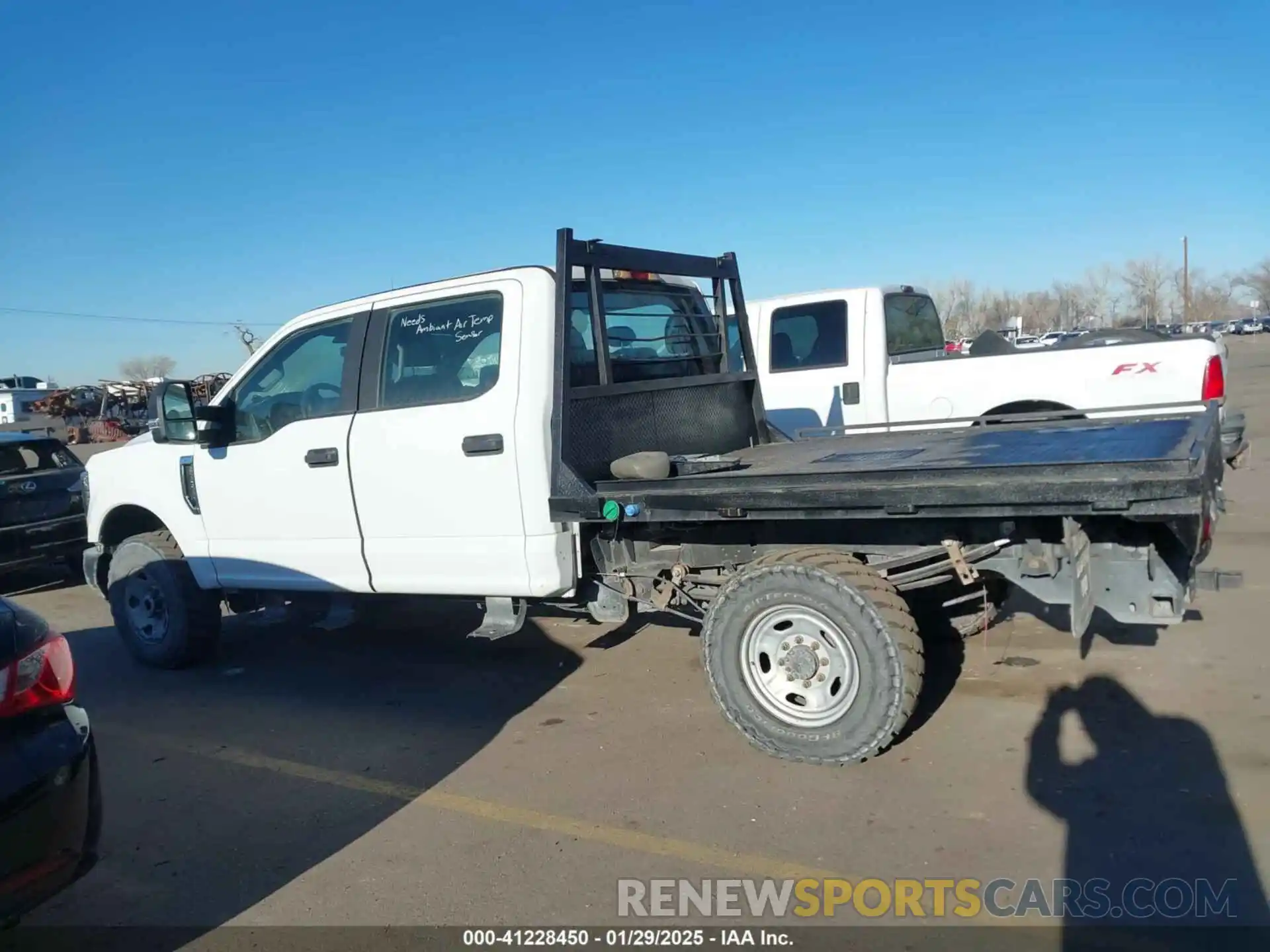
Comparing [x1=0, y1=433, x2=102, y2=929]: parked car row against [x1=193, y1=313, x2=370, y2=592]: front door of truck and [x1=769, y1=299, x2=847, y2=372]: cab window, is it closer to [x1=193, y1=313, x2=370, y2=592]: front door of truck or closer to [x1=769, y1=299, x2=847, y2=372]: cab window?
[x1=193, y1=313, x2=370, y2=592]: front door of truck

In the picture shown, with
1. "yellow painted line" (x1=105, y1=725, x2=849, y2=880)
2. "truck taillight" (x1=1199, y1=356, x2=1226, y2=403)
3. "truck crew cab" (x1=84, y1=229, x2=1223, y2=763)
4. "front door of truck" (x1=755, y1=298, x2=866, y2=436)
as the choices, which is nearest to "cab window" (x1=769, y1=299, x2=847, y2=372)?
"front door of truck" (x1=755, y1=298, x2=866, y2=436)

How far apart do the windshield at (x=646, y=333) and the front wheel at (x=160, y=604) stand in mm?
3082

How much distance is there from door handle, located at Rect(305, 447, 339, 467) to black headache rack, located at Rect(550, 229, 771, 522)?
141 centimetres

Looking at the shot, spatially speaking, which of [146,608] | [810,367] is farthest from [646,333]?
[146,608]

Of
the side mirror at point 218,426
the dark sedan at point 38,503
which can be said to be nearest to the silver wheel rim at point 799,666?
the side mirror at point 218,426

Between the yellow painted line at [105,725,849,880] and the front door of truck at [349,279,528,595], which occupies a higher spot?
the front door of truck at [349,279,528,595]

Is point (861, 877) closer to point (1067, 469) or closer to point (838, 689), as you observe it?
point (838, 689)

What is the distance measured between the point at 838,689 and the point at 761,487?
0.96 m

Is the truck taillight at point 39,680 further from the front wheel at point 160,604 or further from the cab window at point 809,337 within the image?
the cab window at point 809,337

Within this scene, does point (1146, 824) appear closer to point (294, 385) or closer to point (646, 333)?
point (646, 333)

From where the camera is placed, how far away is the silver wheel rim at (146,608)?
6.57 m

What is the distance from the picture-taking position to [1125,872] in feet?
11.2

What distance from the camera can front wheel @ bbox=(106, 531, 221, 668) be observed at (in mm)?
6445

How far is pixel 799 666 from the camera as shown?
14.6 feet
